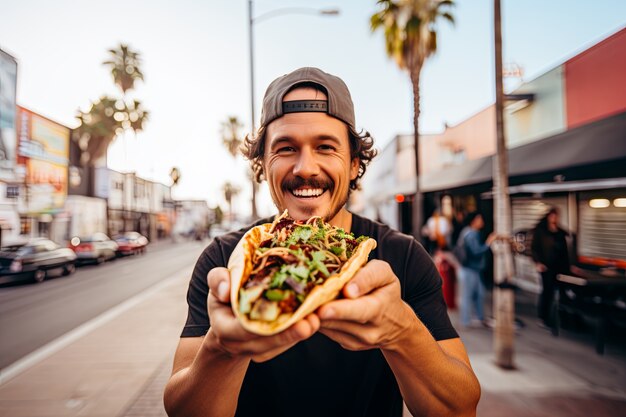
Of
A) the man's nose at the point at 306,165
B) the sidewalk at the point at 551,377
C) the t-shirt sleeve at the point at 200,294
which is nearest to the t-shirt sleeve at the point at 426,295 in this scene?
the man's nose at the point at 306,165

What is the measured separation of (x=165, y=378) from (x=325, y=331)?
4.96 metres

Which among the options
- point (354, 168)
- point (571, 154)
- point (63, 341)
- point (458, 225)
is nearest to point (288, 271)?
point (354, 168)

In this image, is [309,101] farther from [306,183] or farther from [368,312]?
[368,312]

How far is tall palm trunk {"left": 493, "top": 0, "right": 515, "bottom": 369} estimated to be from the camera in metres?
5.14

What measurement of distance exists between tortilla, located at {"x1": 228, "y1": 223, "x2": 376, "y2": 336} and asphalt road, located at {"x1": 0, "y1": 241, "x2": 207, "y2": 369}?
5021 mm

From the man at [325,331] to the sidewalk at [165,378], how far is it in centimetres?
322

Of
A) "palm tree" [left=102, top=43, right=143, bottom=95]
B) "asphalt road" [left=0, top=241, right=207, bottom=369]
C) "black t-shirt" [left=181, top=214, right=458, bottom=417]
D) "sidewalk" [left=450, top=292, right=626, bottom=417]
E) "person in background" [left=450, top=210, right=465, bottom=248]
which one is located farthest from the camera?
"palm tree" [left=102, top=43, right=143, bottom=95]

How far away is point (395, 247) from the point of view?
207 centimetres

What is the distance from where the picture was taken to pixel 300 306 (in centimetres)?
125

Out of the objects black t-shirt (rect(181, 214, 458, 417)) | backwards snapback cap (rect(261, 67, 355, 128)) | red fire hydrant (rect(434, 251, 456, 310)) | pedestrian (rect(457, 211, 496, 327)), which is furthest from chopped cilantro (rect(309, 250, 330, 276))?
red fire hydrant (rect(434, 251, 456, 310))

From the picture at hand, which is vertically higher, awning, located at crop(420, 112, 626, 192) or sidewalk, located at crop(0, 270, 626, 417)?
awning, located at crop(420, 112, 626, 192)

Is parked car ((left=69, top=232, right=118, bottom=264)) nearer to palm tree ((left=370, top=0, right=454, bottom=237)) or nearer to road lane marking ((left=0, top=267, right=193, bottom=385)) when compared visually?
road lane marking ((left=0, top=267, right=193, bottom=385))

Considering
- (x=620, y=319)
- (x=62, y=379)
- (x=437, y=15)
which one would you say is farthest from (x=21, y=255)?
(x=437, y=15)

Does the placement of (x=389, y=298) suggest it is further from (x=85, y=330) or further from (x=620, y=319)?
(x=85, y=330)
